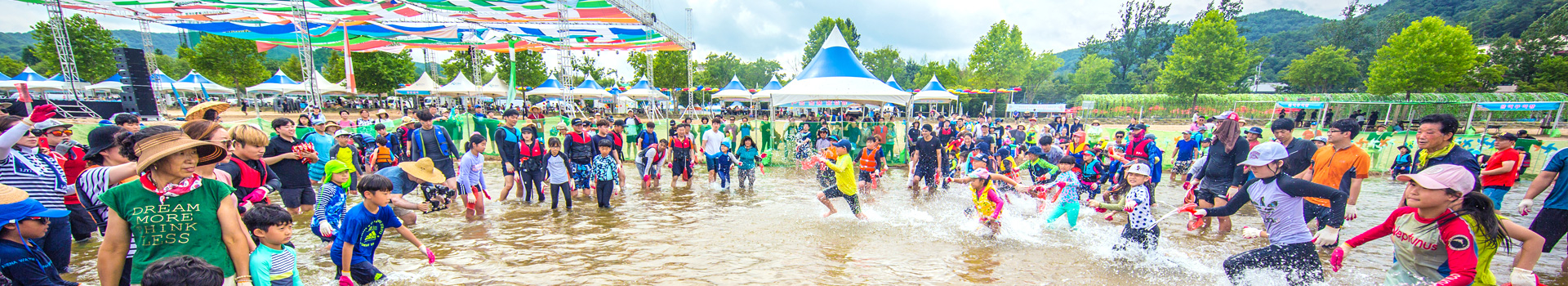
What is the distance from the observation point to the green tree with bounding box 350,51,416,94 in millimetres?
30812

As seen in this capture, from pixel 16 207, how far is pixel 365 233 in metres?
1.40

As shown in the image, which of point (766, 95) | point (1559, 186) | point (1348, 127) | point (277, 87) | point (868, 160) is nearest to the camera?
point (1559, 186)

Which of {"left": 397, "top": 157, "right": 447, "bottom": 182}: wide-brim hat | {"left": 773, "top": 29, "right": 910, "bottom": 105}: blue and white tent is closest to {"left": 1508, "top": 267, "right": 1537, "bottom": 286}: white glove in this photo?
{"left": 397, "top": 157, "right": 447, "bottom": 182}: wide-brim hat

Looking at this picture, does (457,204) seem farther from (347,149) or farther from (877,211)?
(877,211)

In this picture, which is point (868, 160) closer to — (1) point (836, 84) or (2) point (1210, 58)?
(1) point (836, 84)

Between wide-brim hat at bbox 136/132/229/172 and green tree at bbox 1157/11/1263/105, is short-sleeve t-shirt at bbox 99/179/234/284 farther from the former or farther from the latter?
green tree at bbox 1157/11/1263/105

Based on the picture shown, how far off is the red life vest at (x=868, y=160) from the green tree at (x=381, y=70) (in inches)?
1348

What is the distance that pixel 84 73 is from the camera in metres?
29.6

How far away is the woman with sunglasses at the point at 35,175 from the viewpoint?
343 cm

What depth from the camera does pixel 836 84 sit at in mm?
12445

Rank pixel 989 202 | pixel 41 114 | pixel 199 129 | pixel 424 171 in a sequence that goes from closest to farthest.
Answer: pixel 199 129 < pixel 41 114 < pixel 424 171 < pixel 989 202

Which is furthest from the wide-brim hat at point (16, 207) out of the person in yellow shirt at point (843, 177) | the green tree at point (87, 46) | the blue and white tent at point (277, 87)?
the green tree at point (87, 46)

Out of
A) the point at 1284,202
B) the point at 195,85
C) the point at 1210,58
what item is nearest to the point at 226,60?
the point at 195,85

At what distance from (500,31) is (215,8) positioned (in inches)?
337
